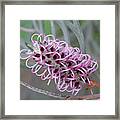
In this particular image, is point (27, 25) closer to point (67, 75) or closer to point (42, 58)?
point (42, 58)

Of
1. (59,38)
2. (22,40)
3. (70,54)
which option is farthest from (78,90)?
(22,40)
